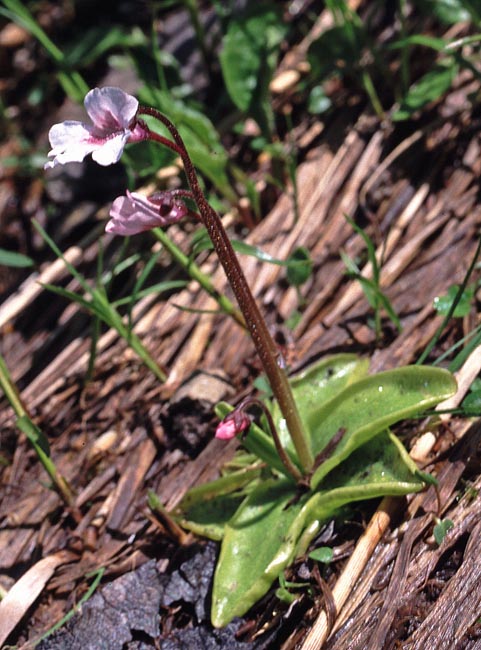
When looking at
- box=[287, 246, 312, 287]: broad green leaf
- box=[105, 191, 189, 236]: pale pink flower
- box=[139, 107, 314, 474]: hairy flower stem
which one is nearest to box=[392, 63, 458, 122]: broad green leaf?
box=[287, 246, 312, 287]: broad green leaf

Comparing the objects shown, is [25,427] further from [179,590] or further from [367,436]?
[367,436]

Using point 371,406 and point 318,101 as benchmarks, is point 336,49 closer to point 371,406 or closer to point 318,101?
point 318,101

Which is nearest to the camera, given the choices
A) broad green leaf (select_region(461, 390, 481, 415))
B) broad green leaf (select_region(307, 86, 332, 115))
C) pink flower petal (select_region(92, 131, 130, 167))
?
pink flower petal (select_region(92, 131, 130, 167))

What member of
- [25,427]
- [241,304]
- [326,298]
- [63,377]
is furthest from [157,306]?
[241,304]

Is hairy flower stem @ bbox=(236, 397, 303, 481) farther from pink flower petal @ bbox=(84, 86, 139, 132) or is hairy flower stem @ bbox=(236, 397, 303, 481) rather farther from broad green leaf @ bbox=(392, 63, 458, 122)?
broad green leaf @ bbox=(392, 63, 458, 122)

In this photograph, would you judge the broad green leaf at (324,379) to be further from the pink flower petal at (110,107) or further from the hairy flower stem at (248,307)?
the pink flower petal at (110,107)

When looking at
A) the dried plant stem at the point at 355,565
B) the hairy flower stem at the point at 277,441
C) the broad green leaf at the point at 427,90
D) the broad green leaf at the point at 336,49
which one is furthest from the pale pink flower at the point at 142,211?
the broad green leaf at the point at 336,49
